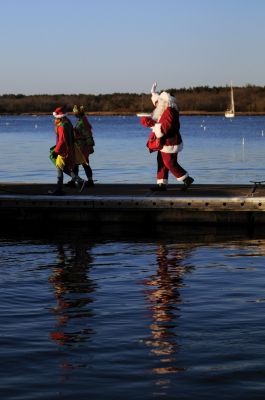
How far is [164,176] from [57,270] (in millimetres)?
5255

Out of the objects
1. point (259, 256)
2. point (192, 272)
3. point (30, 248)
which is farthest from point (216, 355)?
point (30, 248)

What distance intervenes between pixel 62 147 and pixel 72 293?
643 cm

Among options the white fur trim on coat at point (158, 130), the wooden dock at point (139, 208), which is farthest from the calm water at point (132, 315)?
the white fur trim on coat at point (158, 130)

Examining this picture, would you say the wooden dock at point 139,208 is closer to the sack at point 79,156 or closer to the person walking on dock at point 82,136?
the sack at point 79,156

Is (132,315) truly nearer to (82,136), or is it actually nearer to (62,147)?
(62,147)

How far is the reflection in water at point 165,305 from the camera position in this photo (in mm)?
9055

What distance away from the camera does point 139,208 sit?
686 inches

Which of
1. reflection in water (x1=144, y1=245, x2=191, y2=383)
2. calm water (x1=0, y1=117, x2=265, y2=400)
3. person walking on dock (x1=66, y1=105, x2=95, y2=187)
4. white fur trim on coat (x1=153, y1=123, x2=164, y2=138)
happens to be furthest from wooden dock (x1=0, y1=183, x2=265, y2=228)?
reflection in water (x1=144, y1=245, x2=191, y2=383)

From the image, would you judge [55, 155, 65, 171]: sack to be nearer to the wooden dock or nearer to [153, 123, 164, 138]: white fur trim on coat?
the wooden dock

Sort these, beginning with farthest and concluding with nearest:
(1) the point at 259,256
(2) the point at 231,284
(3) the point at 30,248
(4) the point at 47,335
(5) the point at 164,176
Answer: (5) the point at 164,176, (3) the point at 30,248, (1) the point at 259,256, (2) the point at 231,284, (4) the point at 47,335

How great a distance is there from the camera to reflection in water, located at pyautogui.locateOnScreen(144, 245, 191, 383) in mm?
9055

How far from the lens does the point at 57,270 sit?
549 inches

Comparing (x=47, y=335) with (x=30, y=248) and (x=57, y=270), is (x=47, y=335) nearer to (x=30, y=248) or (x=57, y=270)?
(x=57, y=270)

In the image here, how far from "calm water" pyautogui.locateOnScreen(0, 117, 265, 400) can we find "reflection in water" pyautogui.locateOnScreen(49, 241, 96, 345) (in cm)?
1
